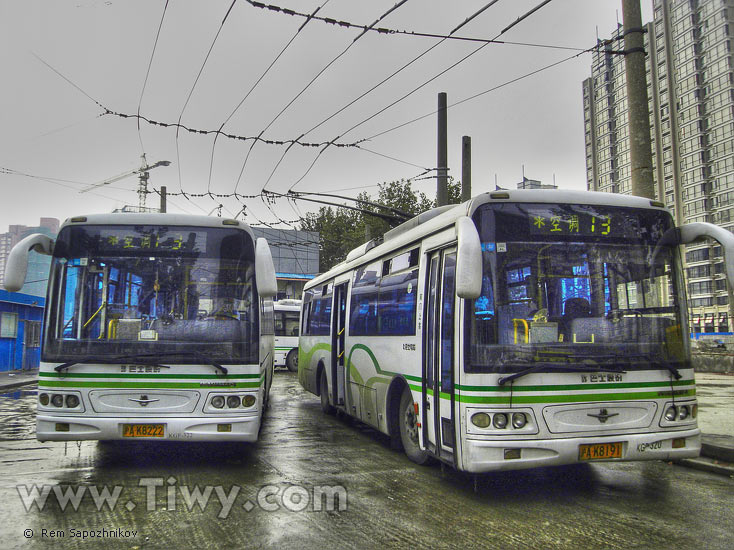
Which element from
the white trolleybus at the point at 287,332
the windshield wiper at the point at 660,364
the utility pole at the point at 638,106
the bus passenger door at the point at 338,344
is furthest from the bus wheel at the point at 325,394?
the white trolleybus at the point at 287,332

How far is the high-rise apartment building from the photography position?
8044cm

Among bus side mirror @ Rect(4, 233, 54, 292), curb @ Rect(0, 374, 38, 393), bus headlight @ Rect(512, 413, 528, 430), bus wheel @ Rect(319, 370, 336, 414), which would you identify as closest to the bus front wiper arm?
bus side mirror @ Rect(4, 233, 54, 292)

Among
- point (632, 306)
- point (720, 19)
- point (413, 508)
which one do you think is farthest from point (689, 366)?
point (720, 19)

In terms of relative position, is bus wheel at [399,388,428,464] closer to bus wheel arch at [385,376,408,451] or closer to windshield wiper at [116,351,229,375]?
bus wheel arch at [385,376,408,451]

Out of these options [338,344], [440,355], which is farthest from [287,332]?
[440,355]

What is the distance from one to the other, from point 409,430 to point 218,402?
239cm

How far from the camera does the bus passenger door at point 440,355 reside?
6.48m

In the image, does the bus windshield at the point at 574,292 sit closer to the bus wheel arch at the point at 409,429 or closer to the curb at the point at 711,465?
the bus wheel arch at the point at 409,429

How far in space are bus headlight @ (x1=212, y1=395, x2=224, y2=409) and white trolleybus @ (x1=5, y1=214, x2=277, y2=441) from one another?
11 millimetres

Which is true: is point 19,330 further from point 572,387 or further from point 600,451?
point 600,451

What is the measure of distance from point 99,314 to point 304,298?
880cm

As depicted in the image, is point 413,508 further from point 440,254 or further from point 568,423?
point 440,254

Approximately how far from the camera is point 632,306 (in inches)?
250

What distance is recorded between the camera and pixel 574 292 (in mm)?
6277
